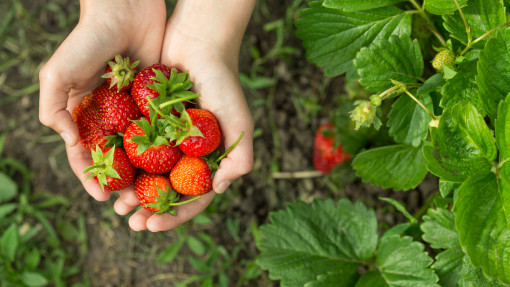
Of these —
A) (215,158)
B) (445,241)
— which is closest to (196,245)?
(215,158)

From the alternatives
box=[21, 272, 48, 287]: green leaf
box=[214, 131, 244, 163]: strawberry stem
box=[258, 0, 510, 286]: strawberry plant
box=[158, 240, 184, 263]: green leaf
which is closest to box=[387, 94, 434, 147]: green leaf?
box=[258, 0, 510, 286]: strawberry plant

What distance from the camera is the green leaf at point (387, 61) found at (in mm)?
1095

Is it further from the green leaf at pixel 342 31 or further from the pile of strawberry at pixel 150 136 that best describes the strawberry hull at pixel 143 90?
the green leaf at pixel 342 31

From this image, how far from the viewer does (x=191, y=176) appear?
50.2 inches

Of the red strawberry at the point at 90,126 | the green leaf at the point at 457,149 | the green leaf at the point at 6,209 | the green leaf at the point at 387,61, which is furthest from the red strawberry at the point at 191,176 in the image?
the green leaf at the point at 6,209

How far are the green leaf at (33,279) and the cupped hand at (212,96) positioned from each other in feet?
2.44

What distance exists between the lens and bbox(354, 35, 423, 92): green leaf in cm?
109

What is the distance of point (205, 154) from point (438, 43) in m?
0.73

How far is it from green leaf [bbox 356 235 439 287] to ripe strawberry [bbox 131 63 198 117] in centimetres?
72

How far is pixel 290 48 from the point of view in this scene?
2.08 metres

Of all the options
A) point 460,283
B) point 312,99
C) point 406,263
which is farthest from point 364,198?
point 460,283

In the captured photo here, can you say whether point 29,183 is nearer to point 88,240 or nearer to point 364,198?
point 88,240

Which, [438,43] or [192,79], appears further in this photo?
[192,79]

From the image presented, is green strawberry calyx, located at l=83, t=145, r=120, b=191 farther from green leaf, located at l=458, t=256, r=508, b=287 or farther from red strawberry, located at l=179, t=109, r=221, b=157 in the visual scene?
green leaf, located at l=458, t=256, r=508, b=287
